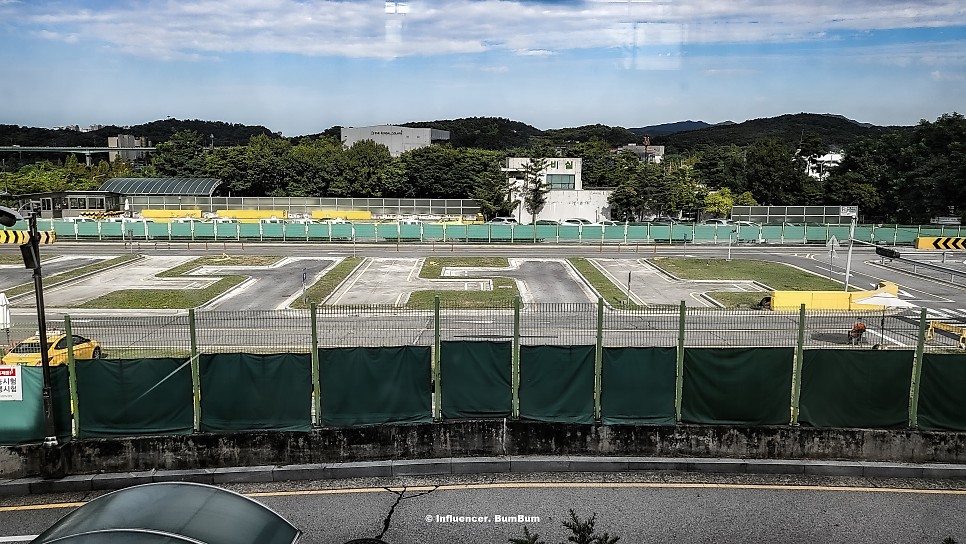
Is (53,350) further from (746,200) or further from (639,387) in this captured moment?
(746,200)

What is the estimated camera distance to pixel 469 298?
102 feet

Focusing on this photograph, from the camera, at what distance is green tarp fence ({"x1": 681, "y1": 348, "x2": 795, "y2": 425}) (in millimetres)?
11898

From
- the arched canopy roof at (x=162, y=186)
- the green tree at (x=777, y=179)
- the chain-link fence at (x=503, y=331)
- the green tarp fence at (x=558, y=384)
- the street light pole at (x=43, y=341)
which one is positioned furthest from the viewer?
the green tree at (x=777, y=179)

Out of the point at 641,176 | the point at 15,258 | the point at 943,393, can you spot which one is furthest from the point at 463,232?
the point at 943,393

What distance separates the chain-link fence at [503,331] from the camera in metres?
16.0

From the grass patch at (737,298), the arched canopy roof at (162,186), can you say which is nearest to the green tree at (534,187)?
the arched canopy roof at (162,186)

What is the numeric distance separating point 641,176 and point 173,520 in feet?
219

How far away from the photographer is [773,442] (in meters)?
11.7

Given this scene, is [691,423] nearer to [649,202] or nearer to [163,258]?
[163,258]

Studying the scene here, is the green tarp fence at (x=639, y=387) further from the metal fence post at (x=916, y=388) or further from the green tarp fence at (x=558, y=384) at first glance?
the metal fence post at (x=916, y=388)

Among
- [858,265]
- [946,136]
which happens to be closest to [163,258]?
[858,265]

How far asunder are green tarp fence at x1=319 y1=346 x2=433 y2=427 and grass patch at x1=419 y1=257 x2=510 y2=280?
26.4 m

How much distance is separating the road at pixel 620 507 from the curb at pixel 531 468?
0.15m

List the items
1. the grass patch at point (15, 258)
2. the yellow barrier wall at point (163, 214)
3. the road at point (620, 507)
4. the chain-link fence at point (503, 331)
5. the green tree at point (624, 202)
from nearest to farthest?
the road at point (620, 507) < the chain-link fence at point (503, 331) < the grass patch at point (15, 258) < the green tree at point (624, 202) < the yellow barrier wall at point (163, 214)
